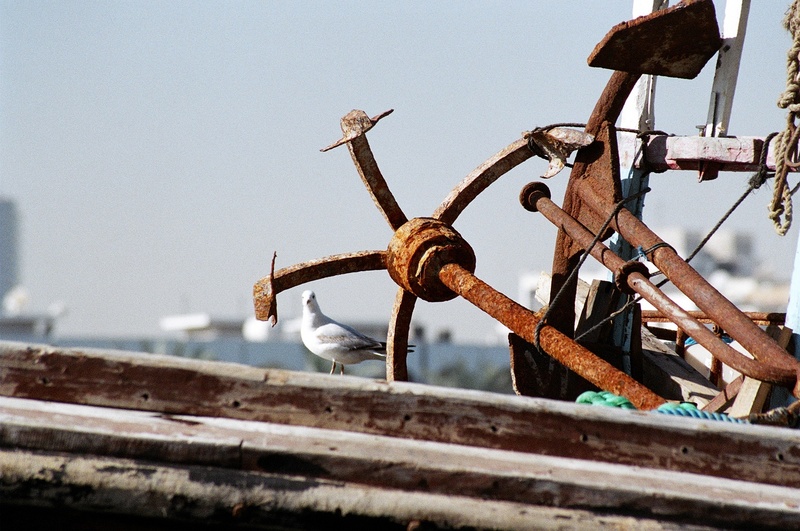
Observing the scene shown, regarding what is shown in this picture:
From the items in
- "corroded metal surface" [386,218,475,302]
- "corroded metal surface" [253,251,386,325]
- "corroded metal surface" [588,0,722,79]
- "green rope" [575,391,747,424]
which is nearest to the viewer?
"green rope" [575,391,747,424]

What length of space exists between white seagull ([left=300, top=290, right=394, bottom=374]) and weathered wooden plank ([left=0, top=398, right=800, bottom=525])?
3808mm

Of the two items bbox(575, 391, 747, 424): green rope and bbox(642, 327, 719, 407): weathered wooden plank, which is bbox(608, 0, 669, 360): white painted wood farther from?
bbox(575, 391, 747, 424): green rope

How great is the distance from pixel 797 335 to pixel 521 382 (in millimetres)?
1115

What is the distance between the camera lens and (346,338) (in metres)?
6.17

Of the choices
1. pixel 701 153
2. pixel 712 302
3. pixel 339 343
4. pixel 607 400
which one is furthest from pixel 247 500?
pixel 339 343

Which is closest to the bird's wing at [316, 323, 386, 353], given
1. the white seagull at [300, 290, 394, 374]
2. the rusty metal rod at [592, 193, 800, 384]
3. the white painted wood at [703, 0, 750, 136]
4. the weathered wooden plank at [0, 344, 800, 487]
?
the white seagull at [300, 290, 394, 374]

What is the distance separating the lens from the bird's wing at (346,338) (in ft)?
20.1

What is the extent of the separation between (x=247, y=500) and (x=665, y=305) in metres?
1.64

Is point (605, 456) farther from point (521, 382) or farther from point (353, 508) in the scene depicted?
point (521, 382)

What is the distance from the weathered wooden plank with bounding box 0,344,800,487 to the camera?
228cm

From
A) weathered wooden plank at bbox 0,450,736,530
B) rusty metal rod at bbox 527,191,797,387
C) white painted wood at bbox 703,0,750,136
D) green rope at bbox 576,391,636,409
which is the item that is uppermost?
white painted wood at bbox 703,0,750,136

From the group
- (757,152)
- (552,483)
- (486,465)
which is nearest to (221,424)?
(486,465)

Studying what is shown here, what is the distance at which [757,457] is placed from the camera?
228 cm

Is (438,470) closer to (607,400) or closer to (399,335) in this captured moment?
(607,400)
